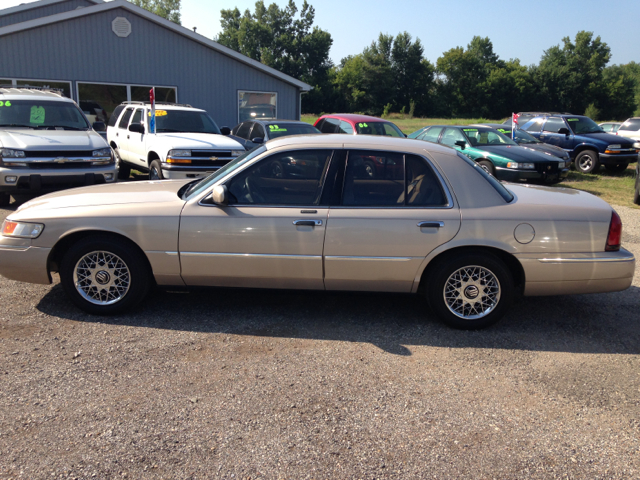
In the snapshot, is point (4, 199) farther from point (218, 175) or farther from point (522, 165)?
point (522, 165)

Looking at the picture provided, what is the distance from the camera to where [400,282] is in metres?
4.49

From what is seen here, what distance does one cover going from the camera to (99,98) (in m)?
17.0

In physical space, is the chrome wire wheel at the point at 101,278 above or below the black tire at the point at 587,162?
below

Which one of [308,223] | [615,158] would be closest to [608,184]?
[615,158]

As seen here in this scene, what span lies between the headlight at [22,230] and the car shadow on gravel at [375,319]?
0.72 meters

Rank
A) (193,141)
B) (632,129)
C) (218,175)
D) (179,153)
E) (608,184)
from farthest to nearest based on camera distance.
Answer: (632,129), (608,184), (193,141), (179,153), (218,175)

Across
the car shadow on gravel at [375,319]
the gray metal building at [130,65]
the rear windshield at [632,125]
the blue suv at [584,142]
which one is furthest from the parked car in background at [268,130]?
the rear windshield at [632,125]

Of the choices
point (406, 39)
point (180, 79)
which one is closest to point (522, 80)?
point (406, 39)

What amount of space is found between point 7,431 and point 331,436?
73.3 inches

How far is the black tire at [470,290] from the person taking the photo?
4.43 metres

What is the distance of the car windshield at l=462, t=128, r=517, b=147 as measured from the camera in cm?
1350

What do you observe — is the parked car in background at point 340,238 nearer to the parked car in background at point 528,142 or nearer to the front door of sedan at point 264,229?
the front door of sedan at point 264,229

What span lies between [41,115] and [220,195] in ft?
24.1

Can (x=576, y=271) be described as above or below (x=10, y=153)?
below
